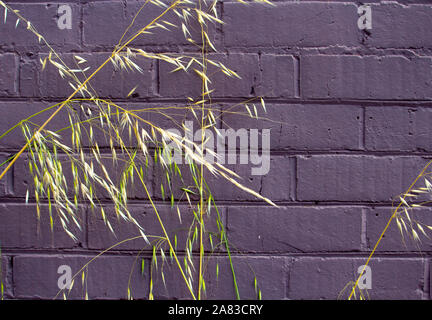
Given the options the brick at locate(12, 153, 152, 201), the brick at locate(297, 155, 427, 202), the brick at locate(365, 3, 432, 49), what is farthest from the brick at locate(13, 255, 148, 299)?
the brick at locate(365, 3, 432, 49)

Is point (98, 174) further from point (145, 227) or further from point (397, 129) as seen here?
point (397, 129)

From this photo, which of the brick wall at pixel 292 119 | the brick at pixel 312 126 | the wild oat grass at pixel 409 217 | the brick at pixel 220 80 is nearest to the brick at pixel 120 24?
the brick wall at pixel 292 119

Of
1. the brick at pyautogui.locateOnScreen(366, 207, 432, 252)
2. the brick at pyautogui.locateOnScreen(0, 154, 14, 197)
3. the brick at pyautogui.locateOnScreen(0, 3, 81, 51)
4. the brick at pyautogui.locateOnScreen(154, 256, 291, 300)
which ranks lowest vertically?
the brick at pyautogui.locateOnScreen(154, 256, 291, 300)

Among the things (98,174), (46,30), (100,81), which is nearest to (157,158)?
(98,174)

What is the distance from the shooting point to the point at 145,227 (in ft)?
4.09

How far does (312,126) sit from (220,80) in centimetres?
35

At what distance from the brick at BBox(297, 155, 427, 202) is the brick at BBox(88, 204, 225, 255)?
14.0 inches

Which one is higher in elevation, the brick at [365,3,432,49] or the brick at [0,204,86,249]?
the brick at [365,3,432,49]

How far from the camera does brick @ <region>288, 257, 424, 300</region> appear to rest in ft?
4.09

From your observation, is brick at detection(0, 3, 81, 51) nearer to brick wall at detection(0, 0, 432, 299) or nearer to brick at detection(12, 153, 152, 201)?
brick wall at detection(0, 0, 432, 299)

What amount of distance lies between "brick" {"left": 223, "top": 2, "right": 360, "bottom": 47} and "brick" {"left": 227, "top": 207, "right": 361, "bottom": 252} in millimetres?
573

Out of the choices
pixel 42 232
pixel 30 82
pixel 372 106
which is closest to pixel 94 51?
pixel 30 82

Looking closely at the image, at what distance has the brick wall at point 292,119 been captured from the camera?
1.24 meters

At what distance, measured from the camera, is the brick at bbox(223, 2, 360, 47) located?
4.05 ft
